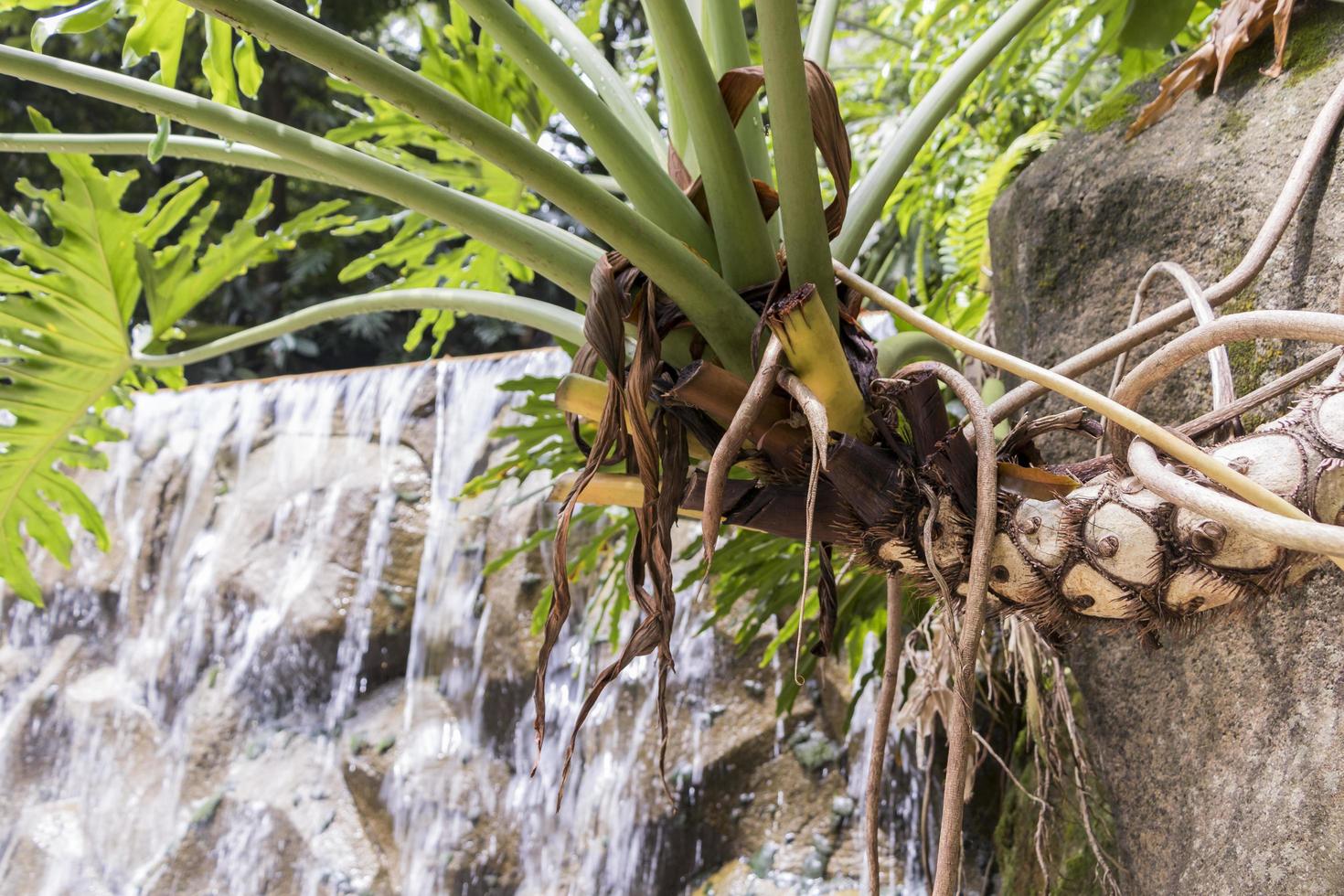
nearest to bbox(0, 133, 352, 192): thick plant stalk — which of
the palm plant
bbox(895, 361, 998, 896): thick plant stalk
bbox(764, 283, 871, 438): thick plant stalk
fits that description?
the palm plant

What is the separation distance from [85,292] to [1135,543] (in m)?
1.45

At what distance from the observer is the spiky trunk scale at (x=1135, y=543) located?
58 centimetres

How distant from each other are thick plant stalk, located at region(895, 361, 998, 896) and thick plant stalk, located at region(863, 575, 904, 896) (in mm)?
130

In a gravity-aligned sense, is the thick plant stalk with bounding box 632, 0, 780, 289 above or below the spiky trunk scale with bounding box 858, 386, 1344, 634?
above

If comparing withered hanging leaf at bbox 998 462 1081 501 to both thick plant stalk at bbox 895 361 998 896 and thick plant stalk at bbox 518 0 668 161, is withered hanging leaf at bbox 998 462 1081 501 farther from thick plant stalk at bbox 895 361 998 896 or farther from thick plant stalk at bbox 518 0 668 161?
thick plant stalk at bbox 518 0 668 161

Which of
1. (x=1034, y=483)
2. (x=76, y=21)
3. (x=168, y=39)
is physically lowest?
(x=1034, y=483)

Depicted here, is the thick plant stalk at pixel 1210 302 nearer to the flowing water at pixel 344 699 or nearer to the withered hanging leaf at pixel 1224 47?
the withered hanging leaf at pixel 1224 47

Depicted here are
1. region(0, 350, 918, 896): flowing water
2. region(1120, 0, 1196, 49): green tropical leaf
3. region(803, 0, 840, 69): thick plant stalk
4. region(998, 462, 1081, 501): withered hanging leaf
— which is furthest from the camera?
region(0, 350, 918, 896): flowing water

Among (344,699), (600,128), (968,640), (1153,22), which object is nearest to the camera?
(968,640)

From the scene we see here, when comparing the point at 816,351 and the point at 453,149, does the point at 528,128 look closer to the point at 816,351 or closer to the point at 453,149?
the point at 453,149

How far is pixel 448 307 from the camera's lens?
3.32ft

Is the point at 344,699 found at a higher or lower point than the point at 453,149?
lower

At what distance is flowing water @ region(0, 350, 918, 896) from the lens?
293 cm

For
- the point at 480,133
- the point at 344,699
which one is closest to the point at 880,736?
the point at 480,133
